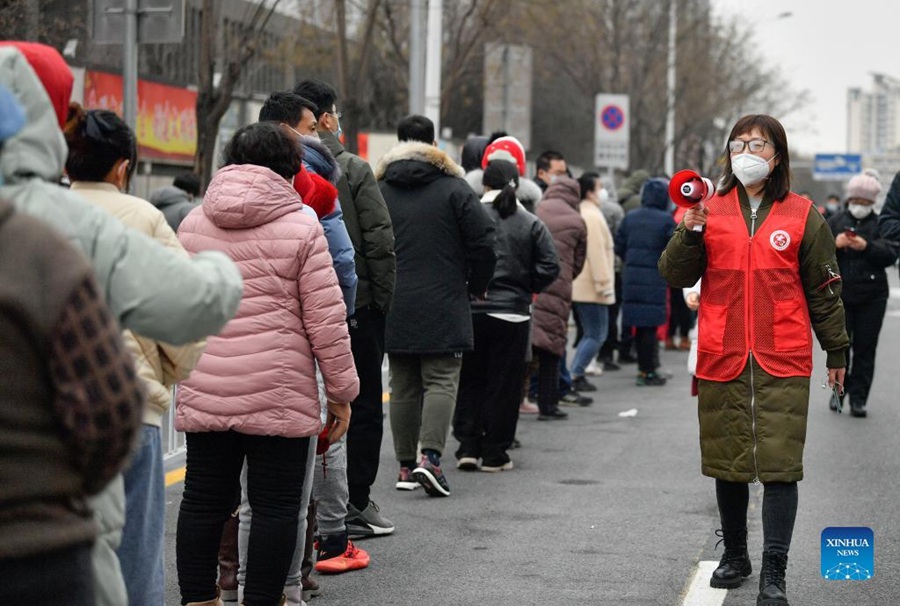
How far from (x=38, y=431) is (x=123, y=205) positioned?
1727mm

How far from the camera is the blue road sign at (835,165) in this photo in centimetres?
7188

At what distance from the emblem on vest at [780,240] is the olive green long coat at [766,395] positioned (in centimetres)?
7

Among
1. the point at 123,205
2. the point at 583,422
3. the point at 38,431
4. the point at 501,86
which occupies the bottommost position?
the point at 583,422

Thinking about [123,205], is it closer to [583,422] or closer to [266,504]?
[266,504]

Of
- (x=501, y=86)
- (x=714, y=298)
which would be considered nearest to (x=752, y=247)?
(x=714, y=298)

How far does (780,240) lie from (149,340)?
2.56 meters

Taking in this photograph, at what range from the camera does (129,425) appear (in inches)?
102

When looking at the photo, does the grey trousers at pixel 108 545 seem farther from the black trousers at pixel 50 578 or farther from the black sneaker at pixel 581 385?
the black sneaker at pixel 581 385

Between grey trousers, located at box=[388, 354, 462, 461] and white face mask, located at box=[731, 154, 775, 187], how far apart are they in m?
2.60

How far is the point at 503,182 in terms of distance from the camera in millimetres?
9211

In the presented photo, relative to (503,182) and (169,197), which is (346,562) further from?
(169,197)

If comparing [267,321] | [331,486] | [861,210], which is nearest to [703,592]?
[331,486]

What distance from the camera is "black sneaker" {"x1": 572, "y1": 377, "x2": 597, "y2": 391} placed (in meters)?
13.2

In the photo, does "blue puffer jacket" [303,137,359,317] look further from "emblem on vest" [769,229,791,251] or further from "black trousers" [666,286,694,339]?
"black trousers" [666,286,694,339]
